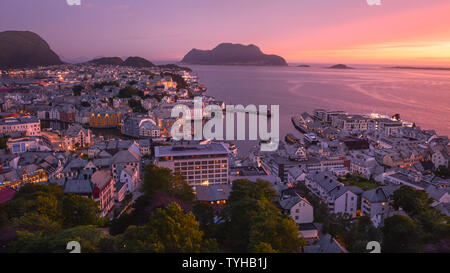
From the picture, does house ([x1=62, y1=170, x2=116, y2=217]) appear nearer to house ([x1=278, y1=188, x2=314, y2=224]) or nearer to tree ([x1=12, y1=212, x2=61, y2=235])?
tree ([x1=12, y1=212, x2=61, y2=235])

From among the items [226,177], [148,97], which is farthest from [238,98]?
[226,177]

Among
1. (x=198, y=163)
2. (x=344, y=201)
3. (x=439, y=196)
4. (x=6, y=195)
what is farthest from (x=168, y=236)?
(x=439, y=196)

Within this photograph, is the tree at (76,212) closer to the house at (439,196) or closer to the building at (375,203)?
the building at (375,203)

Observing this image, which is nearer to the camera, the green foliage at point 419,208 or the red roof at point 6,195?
the green foliage at point 419,208

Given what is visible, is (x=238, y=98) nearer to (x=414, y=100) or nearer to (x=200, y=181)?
(x=414, y=100)

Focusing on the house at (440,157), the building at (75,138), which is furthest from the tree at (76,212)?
the house at (440,157)
